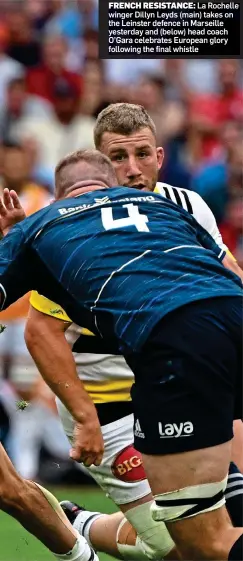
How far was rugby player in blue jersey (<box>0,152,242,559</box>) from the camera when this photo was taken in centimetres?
313

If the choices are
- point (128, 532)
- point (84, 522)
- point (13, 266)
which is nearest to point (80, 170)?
point (13, 266)

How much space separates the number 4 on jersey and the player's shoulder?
1.12 metres

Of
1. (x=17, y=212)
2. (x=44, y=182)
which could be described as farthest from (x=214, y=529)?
(x=44, y=182)

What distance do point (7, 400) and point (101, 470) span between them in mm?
2937

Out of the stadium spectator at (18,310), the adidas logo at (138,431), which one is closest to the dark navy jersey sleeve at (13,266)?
the adidas logo at (138,431)

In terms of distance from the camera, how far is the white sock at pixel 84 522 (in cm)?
504

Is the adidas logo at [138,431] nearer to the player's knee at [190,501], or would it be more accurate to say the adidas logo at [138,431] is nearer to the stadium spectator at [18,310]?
the player's knee at [190,501]

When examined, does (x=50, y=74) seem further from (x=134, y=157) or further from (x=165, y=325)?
(x=165, y=325)

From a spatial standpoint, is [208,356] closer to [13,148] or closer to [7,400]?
[7,400]

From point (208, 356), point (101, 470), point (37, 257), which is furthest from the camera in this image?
point (101, 470)

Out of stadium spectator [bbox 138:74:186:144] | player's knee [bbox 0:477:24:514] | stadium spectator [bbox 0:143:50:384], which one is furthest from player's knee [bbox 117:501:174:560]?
stadium spectator [bbox 138:74:186:144]

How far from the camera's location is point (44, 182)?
8203mm

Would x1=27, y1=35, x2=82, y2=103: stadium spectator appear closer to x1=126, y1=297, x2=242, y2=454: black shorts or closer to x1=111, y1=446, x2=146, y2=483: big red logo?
x1=111, y1=446, x2=146, y2=483: big red logo

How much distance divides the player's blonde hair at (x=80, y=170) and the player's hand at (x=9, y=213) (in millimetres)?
204
